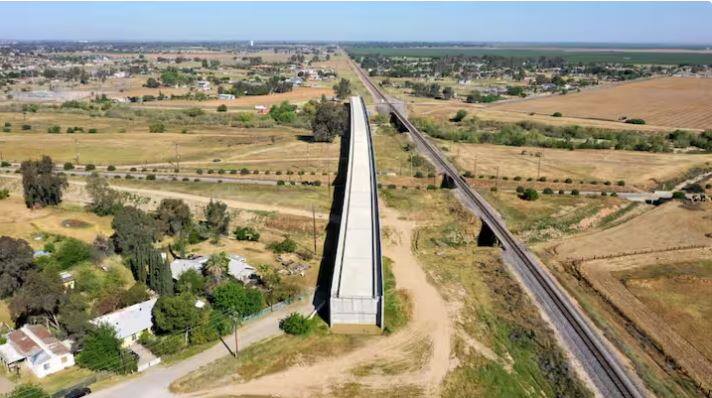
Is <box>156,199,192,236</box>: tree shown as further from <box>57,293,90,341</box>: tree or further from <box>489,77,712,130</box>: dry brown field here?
<box>489,77,712,130</box>: dry brown field

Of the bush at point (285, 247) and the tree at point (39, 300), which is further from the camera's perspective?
the bush at point (285, 247)

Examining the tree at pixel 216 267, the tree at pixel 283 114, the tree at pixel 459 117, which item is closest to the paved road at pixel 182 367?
the tree at pixel 216 267

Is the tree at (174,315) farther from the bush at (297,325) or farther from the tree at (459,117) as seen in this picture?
the tree at (459,117)

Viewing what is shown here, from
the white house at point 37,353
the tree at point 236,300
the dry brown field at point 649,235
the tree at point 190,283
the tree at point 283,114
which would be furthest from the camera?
the tree at point 283,114

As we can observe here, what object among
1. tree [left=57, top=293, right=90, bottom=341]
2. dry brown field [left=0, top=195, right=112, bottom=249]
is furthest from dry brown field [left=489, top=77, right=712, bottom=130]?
tree [left=57, top=293, right=90, bottom=341]

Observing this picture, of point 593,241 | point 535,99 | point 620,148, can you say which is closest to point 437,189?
point 593,241

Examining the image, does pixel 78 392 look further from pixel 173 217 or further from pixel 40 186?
pixel 40 186

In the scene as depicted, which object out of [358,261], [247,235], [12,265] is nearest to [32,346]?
[12,265]

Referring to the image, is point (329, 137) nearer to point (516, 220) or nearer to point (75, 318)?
point (516, 220)
